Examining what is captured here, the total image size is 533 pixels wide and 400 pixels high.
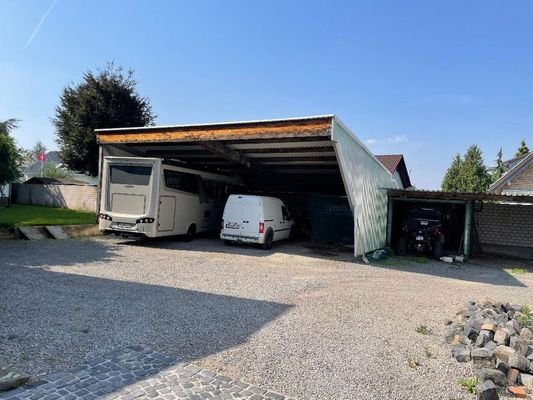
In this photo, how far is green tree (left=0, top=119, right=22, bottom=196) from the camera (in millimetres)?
13359

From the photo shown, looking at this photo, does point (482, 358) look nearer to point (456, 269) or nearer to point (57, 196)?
point (456, 269)

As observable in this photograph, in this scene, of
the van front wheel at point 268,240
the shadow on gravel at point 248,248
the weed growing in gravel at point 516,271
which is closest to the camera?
the weed growing in gravel at point 516,271

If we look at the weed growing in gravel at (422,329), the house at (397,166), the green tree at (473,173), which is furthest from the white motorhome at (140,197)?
the green tree at (473,173)

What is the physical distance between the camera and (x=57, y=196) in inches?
963

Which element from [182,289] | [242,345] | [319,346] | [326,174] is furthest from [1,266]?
[326,174]

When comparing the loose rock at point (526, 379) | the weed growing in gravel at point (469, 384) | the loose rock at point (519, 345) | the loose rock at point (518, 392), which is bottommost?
the weed growing in gravel at point (469, 384)

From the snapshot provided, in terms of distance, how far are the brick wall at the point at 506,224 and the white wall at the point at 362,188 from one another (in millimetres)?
4636

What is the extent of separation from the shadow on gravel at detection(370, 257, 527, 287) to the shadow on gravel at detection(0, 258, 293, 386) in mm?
6333

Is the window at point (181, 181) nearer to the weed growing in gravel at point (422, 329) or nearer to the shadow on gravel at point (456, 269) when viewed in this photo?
the shadow on gravel at point (456, 269)

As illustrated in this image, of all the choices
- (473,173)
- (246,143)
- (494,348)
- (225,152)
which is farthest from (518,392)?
(473,173)

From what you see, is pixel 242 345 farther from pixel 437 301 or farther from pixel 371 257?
pixel 371 257

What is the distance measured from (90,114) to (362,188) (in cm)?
1838

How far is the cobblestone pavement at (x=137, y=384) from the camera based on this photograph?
336 cm

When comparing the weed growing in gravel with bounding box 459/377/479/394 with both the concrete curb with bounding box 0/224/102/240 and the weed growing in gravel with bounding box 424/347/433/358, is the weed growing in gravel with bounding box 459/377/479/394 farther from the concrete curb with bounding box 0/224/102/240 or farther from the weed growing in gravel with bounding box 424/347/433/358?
the concrete curb with bounding box 0/224/102/240
